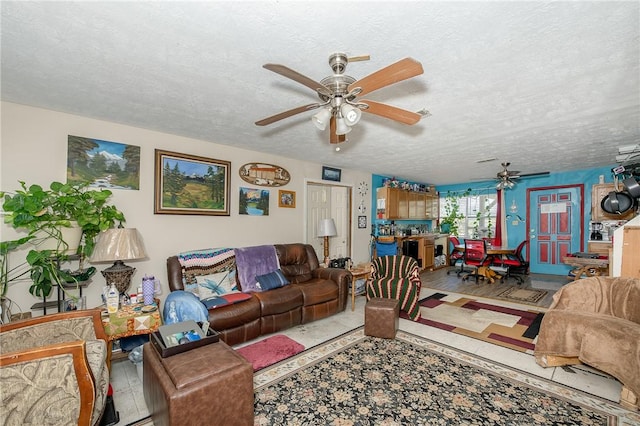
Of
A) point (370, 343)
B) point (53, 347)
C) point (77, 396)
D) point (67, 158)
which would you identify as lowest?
point (370, 343)

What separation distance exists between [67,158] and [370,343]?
3745 mm

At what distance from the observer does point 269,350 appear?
2740 mm

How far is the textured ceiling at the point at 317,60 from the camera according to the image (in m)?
1.34

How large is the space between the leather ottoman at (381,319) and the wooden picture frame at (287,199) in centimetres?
220

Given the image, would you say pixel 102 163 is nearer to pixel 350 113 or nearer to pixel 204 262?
pixel 204 262

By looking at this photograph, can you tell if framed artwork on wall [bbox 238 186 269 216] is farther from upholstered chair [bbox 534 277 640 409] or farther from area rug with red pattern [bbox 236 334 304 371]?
upholstered chair [bbox 534 277 640 409]

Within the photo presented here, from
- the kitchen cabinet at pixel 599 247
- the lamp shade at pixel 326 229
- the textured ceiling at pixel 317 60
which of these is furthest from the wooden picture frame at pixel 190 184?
the kitchen cabinet at pixel 599 247

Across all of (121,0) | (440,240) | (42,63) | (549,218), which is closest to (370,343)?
(121,0)

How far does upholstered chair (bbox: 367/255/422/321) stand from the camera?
3576 millimetres

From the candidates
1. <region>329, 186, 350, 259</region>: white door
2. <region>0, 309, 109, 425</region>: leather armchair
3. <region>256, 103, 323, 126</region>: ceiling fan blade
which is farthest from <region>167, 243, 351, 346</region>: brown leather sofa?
<region>256, 103, 323, 126</region>: ceiling fan blade

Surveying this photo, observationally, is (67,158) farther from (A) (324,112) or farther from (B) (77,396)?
(A) (324,112)

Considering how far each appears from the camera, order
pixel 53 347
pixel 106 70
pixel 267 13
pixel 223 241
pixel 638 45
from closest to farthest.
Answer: pixel 53 347, pixel 267 13, pixel 638 45, pixel 106 70, pixel 223 241

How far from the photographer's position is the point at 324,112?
69.1 inches

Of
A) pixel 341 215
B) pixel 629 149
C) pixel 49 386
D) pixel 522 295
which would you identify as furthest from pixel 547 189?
pixel 49 386
